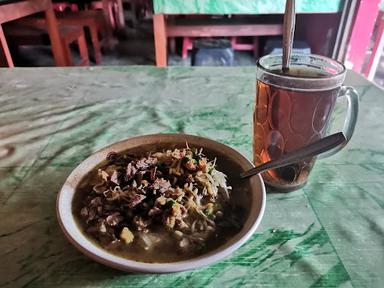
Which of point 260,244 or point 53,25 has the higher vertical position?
point 260,244

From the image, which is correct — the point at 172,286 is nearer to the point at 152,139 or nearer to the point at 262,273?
the point at 262,273

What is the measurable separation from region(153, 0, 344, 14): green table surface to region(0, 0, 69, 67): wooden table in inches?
36.0

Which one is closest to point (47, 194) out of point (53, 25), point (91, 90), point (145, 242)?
point (145, 242)

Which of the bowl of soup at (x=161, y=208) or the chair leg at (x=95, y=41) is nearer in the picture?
the bowl of soup at (x=161, y=208)

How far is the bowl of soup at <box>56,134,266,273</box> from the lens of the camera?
14.6 inches

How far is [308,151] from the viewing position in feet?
1.45

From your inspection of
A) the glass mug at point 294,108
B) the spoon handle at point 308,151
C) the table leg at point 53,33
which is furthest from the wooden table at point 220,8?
the spoon handle at point 308,151

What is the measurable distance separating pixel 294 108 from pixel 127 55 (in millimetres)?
3400

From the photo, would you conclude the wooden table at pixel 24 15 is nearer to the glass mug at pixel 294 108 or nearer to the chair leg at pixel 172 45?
the chair leg at pixel 172 45

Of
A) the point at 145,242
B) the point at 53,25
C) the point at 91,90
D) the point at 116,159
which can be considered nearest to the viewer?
the point at 145,242

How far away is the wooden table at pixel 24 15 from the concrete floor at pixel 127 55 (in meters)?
0.89

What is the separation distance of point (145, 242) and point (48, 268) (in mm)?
135

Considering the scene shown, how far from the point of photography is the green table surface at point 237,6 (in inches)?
81.7

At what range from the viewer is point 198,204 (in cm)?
43
